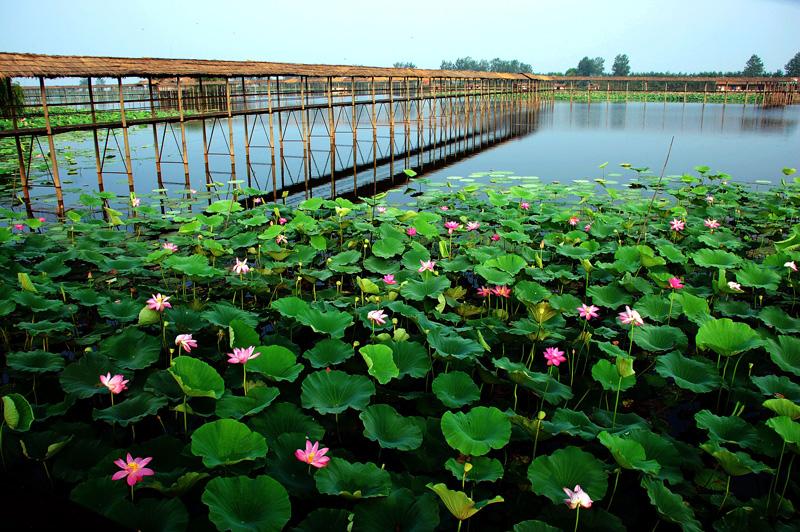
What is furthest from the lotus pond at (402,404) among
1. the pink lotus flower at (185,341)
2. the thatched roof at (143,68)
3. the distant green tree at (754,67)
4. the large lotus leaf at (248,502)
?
the distant green tree at (754,67)

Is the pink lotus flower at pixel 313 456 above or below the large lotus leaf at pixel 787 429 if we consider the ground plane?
above

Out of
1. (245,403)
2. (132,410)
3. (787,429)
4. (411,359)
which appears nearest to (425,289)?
(411,359)

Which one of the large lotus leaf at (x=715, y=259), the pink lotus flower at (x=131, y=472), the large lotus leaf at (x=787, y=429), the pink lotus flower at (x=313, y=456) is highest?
the large lotus leaf at (x=715, y=259)

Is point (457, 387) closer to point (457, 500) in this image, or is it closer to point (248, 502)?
point (457, 500)

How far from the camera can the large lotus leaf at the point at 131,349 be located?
2.39 meters

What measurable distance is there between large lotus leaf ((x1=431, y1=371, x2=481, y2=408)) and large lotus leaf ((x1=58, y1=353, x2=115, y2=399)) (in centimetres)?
127

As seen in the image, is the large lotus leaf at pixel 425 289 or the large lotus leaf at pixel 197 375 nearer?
the large lotus leaf at pixel 197 375

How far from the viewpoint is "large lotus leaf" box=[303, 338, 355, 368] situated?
2.41 meters

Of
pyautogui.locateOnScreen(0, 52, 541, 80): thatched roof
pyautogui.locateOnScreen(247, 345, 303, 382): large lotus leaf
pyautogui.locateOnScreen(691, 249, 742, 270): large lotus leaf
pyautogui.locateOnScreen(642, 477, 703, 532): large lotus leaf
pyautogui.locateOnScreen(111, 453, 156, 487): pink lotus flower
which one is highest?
pyautogui.locateOnScreen(0, 52, 541, 80): thatched roof

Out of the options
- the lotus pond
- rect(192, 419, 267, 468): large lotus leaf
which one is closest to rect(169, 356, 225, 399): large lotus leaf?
the lotus pond

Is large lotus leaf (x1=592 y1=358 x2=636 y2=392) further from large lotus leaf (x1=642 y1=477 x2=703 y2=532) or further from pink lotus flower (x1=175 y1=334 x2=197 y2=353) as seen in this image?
pink lotus flower (x1=175 y1=334 x2=197 y2=353)

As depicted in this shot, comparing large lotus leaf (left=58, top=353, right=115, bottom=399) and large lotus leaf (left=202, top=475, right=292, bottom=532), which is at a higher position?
large lotus leaf (left=58, top=353, right=115, bottom=399)

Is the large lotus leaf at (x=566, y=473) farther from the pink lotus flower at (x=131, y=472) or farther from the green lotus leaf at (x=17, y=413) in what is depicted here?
the green lotus leaf at (x=17, y=413)

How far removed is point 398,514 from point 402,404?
0.88m
